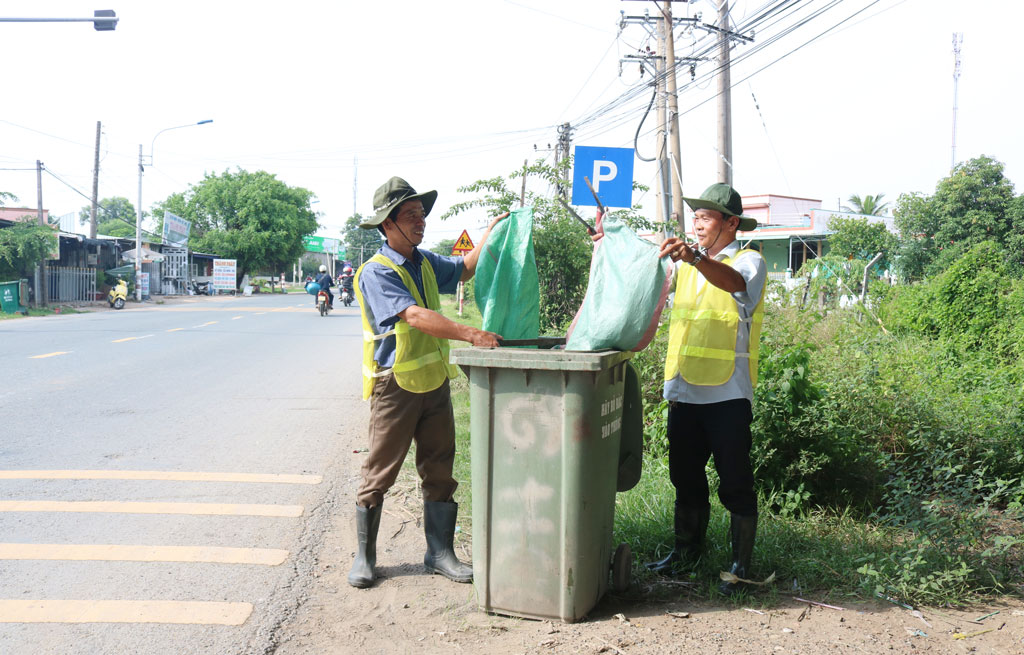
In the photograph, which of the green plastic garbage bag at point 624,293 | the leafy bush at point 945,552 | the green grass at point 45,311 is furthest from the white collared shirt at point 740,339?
the green grass at point 45,311

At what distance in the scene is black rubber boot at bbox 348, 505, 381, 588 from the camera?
360 centimetres

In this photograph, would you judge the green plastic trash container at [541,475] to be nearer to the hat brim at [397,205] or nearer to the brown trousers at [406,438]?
the brown trousers at [406,438]

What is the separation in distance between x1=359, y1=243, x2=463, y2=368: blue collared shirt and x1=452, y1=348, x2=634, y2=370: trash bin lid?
0.39m

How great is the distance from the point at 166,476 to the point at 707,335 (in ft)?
13.2

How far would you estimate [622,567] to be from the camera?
3.31 m

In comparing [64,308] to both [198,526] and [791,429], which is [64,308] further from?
[791,429]

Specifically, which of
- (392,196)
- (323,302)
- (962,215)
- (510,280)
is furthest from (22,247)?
(962,215)

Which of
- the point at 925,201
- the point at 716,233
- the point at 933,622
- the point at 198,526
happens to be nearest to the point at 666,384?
the point at 716,233

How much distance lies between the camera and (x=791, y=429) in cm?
440

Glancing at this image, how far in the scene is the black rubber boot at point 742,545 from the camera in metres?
3.38

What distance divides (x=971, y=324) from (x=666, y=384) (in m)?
6.75

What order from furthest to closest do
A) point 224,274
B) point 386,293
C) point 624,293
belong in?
point 224,274, point 386,293, point 624,293

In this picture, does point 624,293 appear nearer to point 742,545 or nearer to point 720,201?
point 720,201

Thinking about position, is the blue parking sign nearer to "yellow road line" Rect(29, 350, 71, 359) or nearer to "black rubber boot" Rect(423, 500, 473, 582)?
"black rubber boot" Rect(423, 500, 473, 582)
